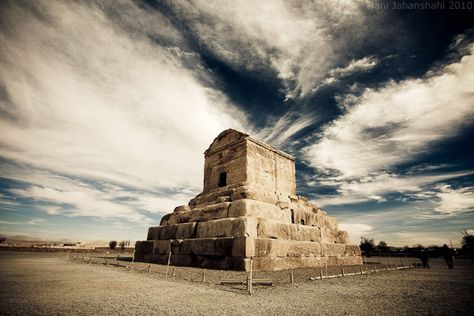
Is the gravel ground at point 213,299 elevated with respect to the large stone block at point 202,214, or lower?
lower

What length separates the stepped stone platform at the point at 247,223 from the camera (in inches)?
355

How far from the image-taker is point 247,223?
8.98 metres

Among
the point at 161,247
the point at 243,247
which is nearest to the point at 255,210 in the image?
the point at 243,247

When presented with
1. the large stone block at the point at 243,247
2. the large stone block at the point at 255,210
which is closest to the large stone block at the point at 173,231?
the large stone block at the point at 255,210

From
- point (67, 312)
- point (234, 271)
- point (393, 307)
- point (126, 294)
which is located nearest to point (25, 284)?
point (126, 294)

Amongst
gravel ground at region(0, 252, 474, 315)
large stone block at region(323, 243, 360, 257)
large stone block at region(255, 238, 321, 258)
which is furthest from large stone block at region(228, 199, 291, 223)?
gravel ground at region(0, 252, 474, 315)

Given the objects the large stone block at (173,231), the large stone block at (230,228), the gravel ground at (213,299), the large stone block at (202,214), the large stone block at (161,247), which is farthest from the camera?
the large stone block at (161,247)

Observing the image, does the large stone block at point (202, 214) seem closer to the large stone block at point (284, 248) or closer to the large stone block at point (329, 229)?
the large stone block at point (284, 248)

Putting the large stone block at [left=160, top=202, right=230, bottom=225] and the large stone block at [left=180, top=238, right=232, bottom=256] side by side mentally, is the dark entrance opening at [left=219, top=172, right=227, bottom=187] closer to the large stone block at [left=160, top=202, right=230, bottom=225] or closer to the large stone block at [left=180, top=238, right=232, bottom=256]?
the large stone block at [left=160, top=202, right=230, bottom=225]

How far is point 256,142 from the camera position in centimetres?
1380

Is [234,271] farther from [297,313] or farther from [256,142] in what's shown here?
[256,142]

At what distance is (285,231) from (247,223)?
2312 mm

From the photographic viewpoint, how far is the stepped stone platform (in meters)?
9.02

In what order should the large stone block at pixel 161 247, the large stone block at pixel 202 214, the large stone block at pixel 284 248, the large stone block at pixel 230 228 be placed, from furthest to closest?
the large stone block at pixel 161 247, the large stone block at pixel 202 214, the large stone block at pixel 230 228, the large stone block at pixel 284 248
